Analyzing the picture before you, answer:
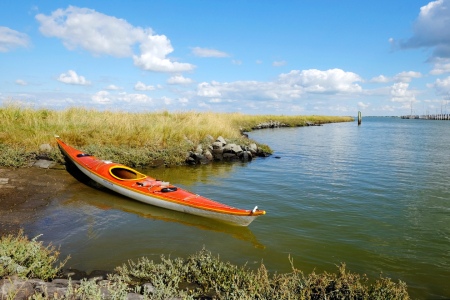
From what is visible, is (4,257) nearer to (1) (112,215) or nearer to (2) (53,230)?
(2) (53,230)

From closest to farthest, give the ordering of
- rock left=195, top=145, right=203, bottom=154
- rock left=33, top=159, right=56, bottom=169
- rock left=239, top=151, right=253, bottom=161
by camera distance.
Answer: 1. rock left=33, top=159, right=56, bottom=169
2. rock left=195, top=145, right=203, bottom=154
3. rock left=239, top=151, right=253, bottom=161

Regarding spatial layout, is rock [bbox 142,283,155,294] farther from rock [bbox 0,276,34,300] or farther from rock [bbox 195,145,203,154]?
rock [bbox 195,145,203,154]

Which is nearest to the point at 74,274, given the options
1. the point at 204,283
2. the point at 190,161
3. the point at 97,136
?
the point at 204,283

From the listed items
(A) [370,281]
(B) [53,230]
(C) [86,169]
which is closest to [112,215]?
(B) [53,230]

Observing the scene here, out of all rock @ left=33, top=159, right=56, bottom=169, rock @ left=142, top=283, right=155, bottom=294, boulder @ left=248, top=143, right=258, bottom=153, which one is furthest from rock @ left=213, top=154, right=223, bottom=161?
rock @ left=142, top=283, right=155, bottom=294

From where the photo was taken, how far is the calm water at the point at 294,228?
5355 millimetres

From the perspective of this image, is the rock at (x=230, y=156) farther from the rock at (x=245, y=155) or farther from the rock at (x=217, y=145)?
the rock at (x=217, y=145)

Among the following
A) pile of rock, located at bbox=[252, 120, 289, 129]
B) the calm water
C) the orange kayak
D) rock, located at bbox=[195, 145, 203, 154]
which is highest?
pile of rock, located at bbox=[252, 120, 289, 129]

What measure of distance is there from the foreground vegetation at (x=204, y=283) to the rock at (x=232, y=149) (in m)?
12.5

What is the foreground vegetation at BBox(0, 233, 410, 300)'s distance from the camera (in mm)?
3541

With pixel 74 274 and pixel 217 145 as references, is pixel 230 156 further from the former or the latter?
pixel 74 274

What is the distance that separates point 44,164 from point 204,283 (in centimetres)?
1057

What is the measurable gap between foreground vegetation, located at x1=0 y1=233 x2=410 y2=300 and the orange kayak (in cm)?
216

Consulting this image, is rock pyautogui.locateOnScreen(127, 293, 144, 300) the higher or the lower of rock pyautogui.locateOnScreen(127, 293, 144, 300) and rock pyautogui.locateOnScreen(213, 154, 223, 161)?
the lower
